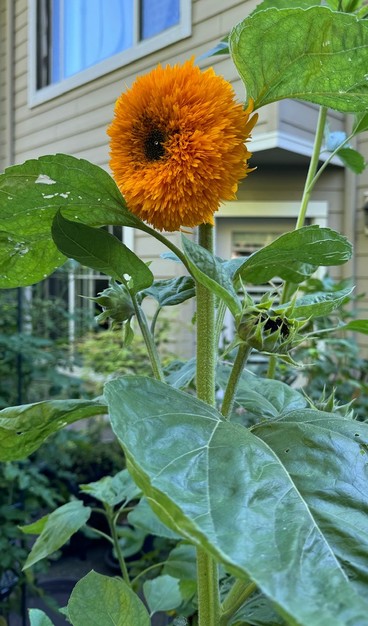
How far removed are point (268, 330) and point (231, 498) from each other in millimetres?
157

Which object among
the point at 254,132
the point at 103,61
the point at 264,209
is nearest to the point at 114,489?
the point at 254,132

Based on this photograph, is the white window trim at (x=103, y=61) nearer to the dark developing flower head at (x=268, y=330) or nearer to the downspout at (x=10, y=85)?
the downspout at (x=10, y=85)

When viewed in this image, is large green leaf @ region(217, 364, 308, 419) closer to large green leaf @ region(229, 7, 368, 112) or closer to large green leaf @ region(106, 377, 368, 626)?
large green leaf @ region(106, 377, 368, 626)

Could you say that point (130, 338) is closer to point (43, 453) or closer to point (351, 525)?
point (351, 525)

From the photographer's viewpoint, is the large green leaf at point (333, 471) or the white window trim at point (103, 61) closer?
the large green leaf at point (333, 471)

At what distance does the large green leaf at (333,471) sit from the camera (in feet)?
1.01

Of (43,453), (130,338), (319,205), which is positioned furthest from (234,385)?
(319,205)

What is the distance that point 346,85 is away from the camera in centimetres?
45

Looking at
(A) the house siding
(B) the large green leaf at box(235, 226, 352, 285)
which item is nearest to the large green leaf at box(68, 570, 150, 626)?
(B) the large green leaf at box(235, 226, 352, 285)

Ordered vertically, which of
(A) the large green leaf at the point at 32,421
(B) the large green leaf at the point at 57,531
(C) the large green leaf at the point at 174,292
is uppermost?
(C) the large green leaf at the point at 174,292

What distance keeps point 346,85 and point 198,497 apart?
1.11 feet

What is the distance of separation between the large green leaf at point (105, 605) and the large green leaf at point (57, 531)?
20cm

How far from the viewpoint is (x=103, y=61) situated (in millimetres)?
3689

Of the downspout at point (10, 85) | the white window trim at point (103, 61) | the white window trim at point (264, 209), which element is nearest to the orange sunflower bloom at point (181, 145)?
the white window trim at point (264, 209)
